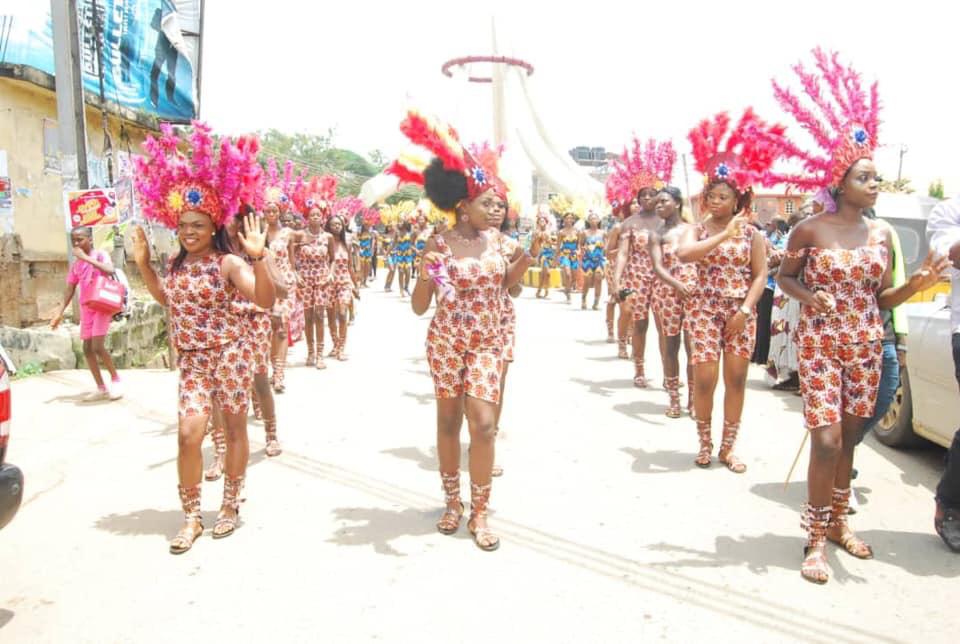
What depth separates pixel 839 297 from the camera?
12.1 feet

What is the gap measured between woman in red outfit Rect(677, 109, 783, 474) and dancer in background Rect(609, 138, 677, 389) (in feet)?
8.12

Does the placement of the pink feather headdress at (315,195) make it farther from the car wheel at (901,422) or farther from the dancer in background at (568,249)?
the dancer in background at (568,249)

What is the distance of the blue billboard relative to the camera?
33.1ft

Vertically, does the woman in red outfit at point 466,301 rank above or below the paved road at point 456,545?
above

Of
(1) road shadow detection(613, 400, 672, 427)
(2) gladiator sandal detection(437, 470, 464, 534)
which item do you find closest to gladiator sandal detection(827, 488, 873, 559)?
(2) gladiator sandal detection(437, 470, 464, 534)

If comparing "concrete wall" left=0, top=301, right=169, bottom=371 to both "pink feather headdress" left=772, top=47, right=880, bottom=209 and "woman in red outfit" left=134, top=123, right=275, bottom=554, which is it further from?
"pink feather headdress" left=772, top=47, right=880, bottom=209

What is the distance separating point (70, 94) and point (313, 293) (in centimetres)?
361

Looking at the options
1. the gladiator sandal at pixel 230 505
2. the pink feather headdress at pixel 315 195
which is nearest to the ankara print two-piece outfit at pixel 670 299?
the gladiator sandal at pixel 230 505

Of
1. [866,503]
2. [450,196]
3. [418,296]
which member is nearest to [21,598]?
[418,296]

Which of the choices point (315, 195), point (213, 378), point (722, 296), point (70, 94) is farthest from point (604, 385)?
point (70, 94)

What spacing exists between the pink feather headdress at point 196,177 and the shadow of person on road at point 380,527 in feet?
6.14

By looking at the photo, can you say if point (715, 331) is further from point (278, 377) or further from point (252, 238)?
point (278, 377)

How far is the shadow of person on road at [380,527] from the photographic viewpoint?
13.3ft

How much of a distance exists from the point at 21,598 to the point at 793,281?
4096 mm
